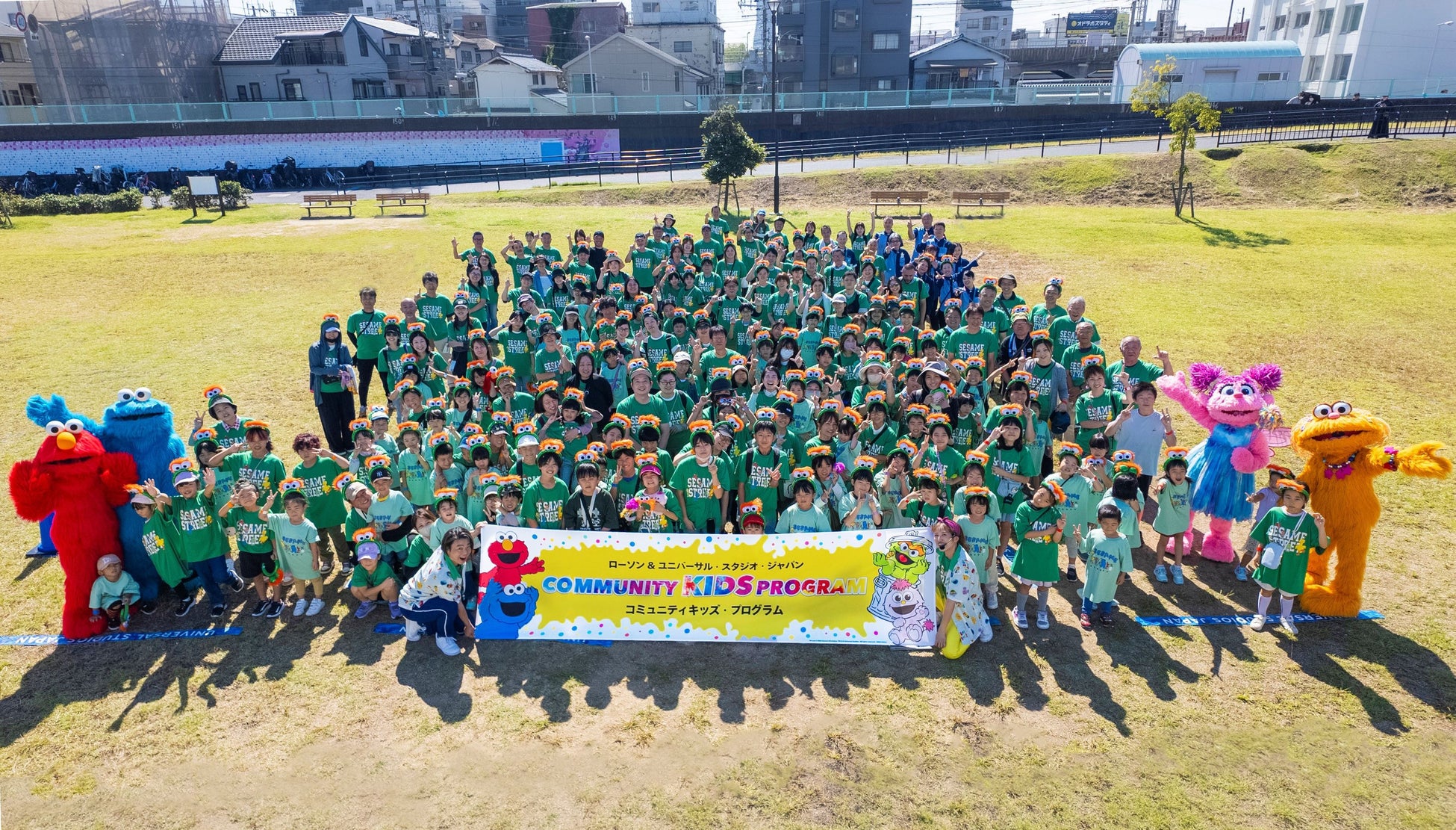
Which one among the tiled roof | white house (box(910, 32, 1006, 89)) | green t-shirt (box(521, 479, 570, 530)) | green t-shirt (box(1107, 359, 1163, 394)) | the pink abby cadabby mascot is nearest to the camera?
green t-shirt (box(521, 479, 570, 530))

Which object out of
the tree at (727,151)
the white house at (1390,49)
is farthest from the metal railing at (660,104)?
the tree at (727,151)

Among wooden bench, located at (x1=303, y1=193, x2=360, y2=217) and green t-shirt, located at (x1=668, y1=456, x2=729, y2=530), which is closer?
green t-shirt, located at (x1=668, y1=456, x2=729, y2=530)

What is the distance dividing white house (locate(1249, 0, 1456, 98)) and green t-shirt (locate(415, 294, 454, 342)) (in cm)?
5329

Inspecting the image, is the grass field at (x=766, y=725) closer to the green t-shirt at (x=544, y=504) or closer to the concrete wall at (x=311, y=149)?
the green t-shirt at (x=544, y=504)

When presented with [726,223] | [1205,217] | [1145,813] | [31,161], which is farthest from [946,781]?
[31,161]

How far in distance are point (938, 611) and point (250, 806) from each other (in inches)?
232

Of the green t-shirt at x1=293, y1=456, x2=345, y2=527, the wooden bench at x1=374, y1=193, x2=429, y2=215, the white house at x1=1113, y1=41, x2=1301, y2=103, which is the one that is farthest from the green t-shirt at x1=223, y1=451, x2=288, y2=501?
the white house at x1=1113, y1=41, x2=1301, y2=103

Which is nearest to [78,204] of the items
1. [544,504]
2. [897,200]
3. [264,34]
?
[264,34]

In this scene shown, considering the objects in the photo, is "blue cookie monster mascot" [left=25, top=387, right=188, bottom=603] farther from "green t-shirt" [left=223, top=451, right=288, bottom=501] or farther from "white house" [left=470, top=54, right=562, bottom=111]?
"white house" [left=470, top=54, right=562, bottom=111]

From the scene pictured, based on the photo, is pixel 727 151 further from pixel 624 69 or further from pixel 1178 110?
pixel 624 69

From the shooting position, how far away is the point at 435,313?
43.0 feet

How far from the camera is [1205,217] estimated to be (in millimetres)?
27516

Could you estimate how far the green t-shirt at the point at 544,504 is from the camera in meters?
7.95

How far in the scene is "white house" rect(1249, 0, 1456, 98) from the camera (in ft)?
150
